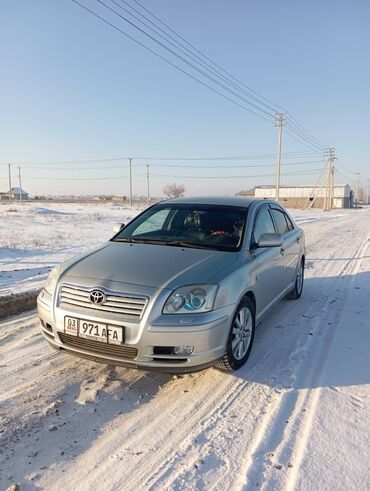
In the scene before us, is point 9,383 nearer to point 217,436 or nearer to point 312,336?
point 217,436

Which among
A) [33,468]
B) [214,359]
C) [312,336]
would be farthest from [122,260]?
[312,336]

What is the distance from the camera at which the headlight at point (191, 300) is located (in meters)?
3.19

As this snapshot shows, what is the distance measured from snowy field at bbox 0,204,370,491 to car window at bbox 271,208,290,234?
63.2 inches

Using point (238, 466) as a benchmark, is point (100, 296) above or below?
above

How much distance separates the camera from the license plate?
10.3 ft

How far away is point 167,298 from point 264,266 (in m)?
1.65

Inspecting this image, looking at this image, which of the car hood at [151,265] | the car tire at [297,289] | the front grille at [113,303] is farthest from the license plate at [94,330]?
the car tire at [297,289]

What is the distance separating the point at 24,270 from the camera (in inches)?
313

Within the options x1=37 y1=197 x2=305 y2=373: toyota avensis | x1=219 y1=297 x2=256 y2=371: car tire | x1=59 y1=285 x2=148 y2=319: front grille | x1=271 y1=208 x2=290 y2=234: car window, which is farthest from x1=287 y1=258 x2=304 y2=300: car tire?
x1=59 y1=285 x2=148 y2=319: front grille

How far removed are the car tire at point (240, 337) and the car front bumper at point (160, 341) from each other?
7.4 inches

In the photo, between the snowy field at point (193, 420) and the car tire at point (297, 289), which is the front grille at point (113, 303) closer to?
the snowy field at point (193, 420)

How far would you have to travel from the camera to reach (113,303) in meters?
3.21

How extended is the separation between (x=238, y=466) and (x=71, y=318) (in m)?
1.73

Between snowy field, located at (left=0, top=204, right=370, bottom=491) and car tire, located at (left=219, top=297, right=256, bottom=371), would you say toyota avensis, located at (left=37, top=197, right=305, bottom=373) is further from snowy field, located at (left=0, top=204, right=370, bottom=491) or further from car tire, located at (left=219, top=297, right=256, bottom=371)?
snowy field, located at (left=0, top=204, right=370, bottom=491)
